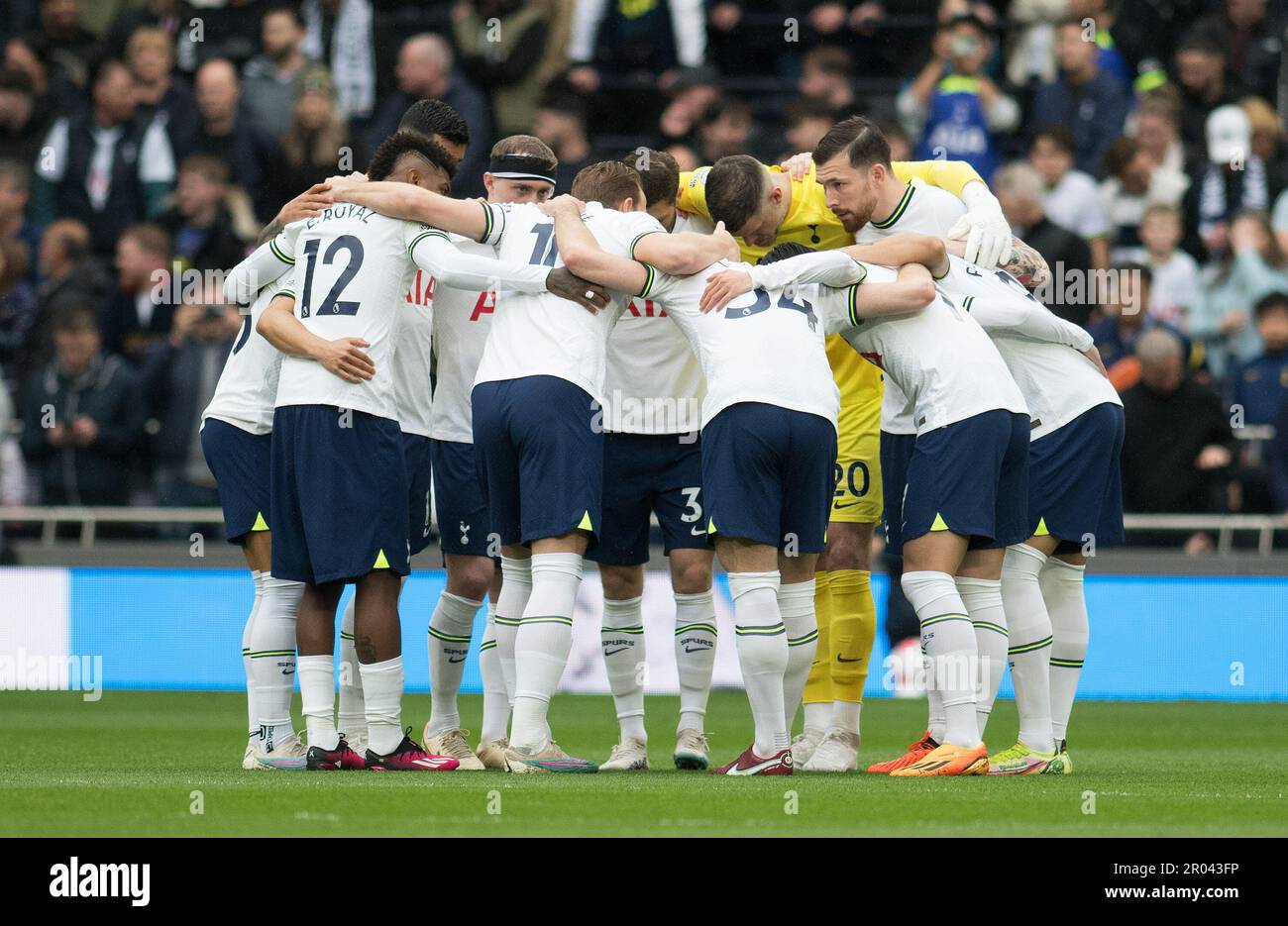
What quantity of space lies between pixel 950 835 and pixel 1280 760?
158 inches

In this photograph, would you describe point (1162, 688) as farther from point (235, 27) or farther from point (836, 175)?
point (235, 27)

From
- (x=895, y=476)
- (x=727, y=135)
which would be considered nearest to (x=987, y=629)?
(x=895, y=476)

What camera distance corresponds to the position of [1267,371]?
14.2 m

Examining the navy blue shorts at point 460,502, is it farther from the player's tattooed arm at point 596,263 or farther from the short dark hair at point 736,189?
the short dark hair at point 736,189

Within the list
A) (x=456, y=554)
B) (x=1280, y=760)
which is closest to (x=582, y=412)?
(x=456, y=554)

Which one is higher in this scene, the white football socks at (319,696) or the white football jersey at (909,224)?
the white football jersey at (909,224)

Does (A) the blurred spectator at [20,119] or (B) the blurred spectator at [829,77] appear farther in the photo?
(A) the blurred spectator at [20,119]

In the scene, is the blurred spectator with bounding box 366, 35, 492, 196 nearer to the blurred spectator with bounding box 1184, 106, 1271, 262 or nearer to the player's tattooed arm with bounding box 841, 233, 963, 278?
the blurred spectator with bounding box 1184, 106, 1271, 262

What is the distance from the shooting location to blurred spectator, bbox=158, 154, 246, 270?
15.7 meters

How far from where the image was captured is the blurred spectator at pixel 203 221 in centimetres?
1570

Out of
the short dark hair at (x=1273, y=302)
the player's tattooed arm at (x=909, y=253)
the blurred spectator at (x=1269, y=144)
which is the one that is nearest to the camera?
the player's tattooed arm at (x=909, y=253)

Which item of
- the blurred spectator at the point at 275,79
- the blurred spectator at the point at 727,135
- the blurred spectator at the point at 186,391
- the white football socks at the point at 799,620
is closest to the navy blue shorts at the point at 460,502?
the white football socks at the point at 799,620

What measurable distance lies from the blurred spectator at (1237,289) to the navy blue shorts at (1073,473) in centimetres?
675

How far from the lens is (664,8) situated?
17.6 metres
